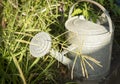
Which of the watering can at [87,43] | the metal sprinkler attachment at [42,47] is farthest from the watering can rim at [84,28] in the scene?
the metal sprinkler attachment at [42,47]

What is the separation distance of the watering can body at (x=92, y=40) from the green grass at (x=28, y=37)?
0.28ft

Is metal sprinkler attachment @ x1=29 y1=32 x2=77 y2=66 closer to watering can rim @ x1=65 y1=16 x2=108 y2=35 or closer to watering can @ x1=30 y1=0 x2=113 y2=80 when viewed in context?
watering can @ x1=30 y1=0 x2=113 y2=80

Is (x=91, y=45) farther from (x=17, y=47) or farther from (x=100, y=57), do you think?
(x=17, y=47)

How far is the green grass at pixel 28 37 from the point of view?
2.29 m

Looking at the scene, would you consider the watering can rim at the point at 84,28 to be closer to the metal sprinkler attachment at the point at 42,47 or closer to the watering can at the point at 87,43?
the watering can at the point at 87,43

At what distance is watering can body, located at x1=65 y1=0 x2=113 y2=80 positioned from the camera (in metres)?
2.32

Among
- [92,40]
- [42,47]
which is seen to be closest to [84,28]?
[92,40]

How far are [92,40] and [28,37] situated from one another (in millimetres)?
542

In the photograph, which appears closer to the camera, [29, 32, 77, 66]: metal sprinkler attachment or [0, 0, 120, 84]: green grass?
[29, 32, 77, 66]: metal sprinkler attachment

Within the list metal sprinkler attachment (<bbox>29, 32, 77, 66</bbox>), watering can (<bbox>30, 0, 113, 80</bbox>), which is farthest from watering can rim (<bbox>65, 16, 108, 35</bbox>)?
metal sprinkler attachment (<bbox>29, 32, 77, 66</bbox>)

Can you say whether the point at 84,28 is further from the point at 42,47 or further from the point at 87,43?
the point at 42,47

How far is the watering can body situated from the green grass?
9 cm

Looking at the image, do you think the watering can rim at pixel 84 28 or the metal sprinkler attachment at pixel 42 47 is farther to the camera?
the watering can rim at pixel 84 28

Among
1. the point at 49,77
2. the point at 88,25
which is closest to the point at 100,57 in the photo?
the point at 88,25
